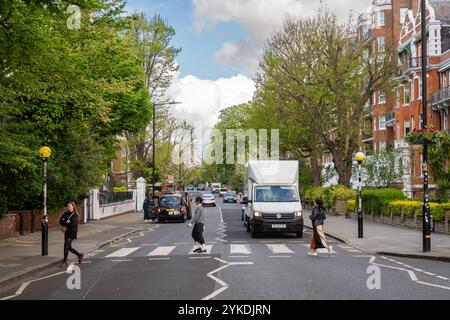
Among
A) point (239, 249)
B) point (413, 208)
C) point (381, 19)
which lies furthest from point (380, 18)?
point (239, 249)

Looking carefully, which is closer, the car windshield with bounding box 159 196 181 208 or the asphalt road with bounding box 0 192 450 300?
the asphalt road with bounding box 0 192 450 300

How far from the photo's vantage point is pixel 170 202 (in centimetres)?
4556

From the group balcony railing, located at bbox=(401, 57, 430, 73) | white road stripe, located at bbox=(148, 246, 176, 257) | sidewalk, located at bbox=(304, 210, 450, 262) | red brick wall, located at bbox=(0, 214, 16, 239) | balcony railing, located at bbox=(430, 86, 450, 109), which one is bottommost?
white road stripe, located at bbox=(148, 246, 176, 257)

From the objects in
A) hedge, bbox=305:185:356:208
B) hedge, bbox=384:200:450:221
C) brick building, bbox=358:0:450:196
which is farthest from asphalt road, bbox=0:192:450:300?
brick building, bbox=358:0:450:196

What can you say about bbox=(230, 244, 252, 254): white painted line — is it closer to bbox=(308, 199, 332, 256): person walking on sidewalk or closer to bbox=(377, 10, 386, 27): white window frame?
bbox=(308, 199, 332, 256): person walking on sidewalk

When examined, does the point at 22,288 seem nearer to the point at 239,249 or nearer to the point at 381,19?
the point at 239,249

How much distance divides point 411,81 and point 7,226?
129 feet

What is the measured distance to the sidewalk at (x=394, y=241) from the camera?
2009cm

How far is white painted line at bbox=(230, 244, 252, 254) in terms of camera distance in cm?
2166

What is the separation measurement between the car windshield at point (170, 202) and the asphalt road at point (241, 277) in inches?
A: 856

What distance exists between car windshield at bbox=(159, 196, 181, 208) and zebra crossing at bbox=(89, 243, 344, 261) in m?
19.4

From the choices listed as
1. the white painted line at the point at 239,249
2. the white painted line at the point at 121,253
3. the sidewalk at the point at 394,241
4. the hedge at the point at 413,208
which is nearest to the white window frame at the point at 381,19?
the hedge at the point at 413,208

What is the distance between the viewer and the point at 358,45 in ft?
161

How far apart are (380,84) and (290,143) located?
55.4 ft
